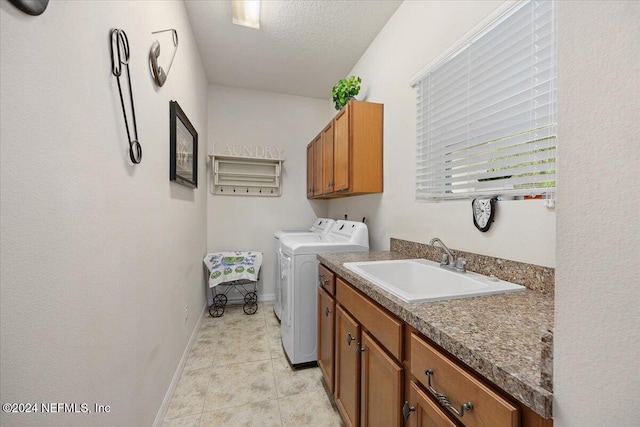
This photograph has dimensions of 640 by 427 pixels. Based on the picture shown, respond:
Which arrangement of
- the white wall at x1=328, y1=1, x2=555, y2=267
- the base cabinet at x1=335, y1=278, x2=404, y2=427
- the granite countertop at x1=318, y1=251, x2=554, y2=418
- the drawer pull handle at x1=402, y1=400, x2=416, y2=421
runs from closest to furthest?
the granite countertop at x1=318, y1=251, x2=554, y2=418
the drawer pull handle at x1=402, y1=400, x2=416, y2=421
the base cabinet at x1=335, y1=278, x2=404, y2=427
the white wall at x1=328, y1=1, x2=555, y2=267

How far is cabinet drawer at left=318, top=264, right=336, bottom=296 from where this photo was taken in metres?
1.53

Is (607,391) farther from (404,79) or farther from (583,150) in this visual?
(404,79)

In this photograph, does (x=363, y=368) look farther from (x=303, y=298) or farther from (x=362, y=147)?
(x=362, y=147)

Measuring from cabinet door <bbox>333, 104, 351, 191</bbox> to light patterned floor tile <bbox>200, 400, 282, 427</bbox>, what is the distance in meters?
1.60

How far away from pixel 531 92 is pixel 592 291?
3.26 feet

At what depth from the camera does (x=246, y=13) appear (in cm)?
204

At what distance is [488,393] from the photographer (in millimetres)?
549

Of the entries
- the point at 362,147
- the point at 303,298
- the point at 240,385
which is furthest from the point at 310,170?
the point at 240,385

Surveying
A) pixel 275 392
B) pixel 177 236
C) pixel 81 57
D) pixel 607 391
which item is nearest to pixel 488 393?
pixel 607 391

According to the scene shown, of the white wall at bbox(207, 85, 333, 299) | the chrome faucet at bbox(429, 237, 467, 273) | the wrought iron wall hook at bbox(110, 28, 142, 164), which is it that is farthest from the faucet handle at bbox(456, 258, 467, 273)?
the white wall at bbox(207, 85, 333, 299)

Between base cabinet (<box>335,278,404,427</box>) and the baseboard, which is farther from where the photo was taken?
the baseboard

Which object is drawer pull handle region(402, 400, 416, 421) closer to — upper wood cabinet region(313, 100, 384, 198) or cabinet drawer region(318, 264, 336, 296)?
cabinet drawer region(318, 264, 336, 296)

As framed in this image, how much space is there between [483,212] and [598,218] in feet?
3.03

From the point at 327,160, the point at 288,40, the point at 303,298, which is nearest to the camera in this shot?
the point at 303,298
